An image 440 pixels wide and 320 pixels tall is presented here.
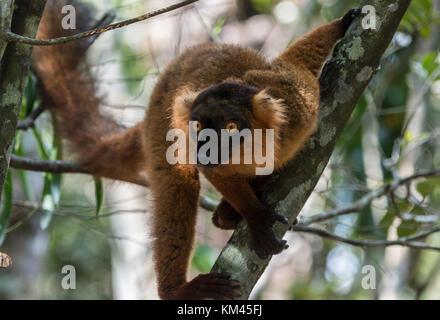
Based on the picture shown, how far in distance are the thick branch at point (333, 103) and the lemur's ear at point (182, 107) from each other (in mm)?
793

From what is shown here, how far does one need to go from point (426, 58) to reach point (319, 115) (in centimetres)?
213

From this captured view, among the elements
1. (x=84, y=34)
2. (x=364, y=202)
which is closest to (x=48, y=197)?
(x=84, y=34)

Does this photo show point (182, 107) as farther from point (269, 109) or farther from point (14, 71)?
point (14, 71)

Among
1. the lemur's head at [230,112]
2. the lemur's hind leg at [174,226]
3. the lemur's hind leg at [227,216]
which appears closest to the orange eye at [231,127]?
the lemur's head at [230,112]

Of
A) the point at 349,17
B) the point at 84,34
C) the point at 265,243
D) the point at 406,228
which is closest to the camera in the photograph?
the point at 84,34

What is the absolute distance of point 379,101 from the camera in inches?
296

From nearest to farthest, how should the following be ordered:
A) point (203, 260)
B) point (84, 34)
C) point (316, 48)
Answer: point (84, 34)
point (316, 48)
point (203, 260)

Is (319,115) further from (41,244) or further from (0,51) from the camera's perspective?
(41,244)

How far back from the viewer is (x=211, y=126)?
3596mm

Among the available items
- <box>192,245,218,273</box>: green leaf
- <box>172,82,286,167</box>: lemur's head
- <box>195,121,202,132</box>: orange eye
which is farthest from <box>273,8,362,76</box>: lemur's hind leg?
<box>192,245,218,273</box>: green leaf

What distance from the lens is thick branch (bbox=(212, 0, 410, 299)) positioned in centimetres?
329

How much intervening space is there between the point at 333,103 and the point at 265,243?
110 cm
